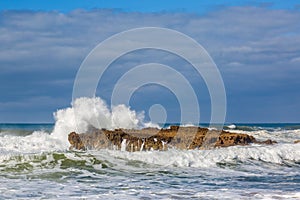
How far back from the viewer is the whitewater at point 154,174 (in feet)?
36.9

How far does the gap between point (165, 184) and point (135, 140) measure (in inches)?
272

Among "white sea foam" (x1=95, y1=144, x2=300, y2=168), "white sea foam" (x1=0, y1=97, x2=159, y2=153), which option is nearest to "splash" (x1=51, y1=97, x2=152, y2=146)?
"white sea foam" (x1=0, y1=97, x2=159, y2=153)

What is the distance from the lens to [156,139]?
19859mm

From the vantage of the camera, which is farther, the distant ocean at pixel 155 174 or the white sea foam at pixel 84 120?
the white sea foam at pixel 84 120

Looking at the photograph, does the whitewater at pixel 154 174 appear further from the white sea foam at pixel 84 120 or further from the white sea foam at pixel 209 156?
the white sea foam at pixel 84 120

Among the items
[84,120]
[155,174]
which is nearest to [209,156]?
[155,174]

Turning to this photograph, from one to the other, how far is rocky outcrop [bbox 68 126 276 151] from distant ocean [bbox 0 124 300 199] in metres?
1.52

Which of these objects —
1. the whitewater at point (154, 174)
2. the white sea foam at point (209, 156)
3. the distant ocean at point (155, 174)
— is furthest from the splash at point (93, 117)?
the white sea foam at point (209, 156)

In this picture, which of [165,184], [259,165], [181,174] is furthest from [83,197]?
[259,165]

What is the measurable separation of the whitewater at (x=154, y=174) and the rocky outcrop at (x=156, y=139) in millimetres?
1450

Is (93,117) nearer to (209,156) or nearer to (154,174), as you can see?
(209,156)

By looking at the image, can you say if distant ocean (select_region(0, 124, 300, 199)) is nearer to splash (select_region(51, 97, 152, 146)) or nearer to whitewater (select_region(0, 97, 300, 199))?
whitewater (select_region(0, 97, 300, 199))

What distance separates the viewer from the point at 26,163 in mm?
15453

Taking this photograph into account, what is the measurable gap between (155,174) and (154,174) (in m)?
0.03
